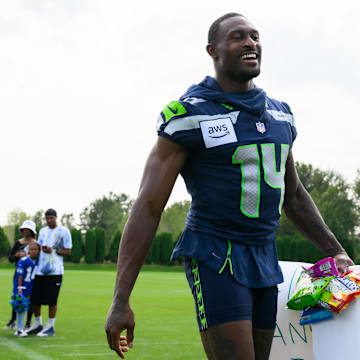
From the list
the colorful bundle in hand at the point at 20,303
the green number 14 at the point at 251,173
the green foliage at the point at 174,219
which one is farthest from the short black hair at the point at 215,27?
the green foliage at the point at 174,219

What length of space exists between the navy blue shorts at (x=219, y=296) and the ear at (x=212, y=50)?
0.98m

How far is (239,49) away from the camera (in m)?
3.14

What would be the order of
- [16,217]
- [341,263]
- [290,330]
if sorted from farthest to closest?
1. [16,217]
2. [290,330]
3. [341,263]

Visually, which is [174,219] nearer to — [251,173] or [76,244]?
[76,244]

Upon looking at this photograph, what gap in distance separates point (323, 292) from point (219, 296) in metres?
0.75

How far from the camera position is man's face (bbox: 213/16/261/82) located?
124 inches

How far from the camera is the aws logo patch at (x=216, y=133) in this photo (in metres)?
3.01

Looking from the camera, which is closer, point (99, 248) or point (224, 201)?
point (224, 201)

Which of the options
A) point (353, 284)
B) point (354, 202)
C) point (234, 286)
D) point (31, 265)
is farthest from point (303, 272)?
point (354, 202)

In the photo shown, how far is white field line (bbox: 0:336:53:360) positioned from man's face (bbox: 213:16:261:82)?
19.8 ft

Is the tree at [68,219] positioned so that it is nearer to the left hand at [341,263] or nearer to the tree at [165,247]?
the tree at [165,247]

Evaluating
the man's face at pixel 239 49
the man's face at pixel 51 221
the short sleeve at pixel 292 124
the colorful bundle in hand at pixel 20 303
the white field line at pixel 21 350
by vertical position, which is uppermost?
the man's face at pixel 239 49

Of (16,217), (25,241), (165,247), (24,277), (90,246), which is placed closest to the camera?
(24,277)

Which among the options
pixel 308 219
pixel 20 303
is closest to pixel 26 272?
pixel 20 303
